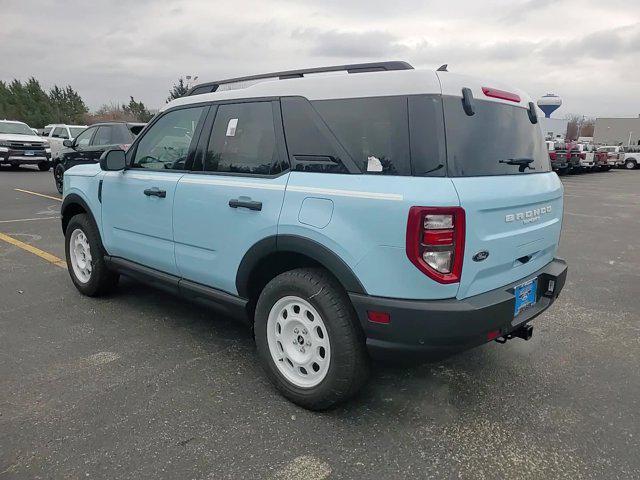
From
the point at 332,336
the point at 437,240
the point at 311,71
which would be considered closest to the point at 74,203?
the point at 311,71

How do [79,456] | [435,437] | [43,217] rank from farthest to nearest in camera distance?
[43,217] → [435,437] → [79,456]

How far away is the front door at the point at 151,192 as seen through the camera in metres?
3.65

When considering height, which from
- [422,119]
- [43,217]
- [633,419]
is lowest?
[633,419]

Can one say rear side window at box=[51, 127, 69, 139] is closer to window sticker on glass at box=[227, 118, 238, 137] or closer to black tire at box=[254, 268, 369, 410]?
window sticker on glass at box=[227, 118, 238, 137]

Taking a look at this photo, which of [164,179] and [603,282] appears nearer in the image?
[164,179]

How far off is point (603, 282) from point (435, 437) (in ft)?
13.0

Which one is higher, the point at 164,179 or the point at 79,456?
the point at 164,179

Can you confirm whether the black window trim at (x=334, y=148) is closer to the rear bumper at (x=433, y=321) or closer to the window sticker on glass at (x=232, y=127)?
the window sticker on glass at (x=232, y=127)

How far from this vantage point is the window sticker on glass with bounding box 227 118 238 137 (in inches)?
130

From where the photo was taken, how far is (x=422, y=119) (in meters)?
2.46

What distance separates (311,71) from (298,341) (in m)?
1.69

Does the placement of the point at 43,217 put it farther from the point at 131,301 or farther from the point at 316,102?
the point at 316,102

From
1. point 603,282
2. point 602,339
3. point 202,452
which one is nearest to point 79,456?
point 202,452

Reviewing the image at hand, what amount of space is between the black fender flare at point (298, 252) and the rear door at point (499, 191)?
57 cm
